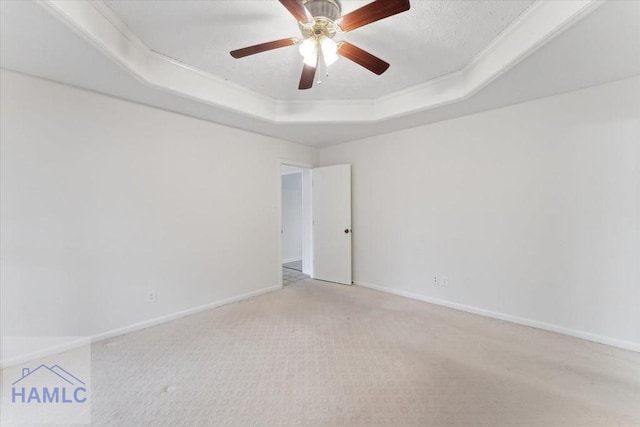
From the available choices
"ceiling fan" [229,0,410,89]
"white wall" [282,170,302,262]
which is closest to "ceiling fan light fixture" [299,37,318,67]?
"ceiling fan" [229,0,410,89]

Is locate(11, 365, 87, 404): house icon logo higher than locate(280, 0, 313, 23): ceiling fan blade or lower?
lower

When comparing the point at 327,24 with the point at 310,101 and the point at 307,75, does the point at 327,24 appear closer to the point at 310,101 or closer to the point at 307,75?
the point at 307,75

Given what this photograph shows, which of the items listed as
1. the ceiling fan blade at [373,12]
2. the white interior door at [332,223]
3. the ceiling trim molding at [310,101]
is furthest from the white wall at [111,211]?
the ceiling fan blade at [373,12]

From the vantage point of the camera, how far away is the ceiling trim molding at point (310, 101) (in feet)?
5.59

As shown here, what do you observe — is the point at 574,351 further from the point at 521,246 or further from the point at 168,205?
the point at 168,205

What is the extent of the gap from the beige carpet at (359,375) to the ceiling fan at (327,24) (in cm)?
233

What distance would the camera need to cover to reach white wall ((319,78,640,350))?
244 centimetres

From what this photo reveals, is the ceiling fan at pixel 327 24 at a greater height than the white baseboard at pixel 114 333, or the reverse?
the ceiling fan at pixel 327 24

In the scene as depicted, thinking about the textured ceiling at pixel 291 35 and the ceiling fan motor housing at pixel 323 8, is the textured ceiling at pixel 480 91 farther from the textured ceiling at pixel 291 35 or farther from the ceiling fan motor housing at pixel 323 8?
the ceiling fan motor housing at pixel 323 8

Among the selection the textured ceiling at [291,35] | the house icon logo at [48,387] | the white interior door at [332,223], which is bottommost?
the house icon logo at [48,387]

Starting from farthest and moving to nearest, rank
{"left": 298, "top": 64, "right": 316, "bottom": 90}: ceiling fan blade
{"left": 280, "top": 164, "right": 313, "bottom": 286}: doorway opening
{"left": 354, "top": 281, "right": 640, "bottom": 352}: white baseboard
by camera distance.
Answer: {"left": 280, "top": 164, "right": 313, "bottom": 286}: doorway opening, {"left": 354, "top": 281, "right": 640, "bottom": 352}: white baseboard, {"left": 298, "top": 64, "right": 316, "bottom": 90}: ceiling fan blade

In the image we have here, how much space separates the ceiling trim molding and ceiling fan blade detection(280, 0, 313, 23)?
1.32 metres

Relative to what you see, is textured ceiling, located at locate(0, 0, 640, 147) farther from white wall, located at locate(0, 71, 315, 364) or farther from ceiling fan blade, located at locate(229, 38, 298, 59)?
ceiling fan blade, located at locate(229, 38, 298, 59)

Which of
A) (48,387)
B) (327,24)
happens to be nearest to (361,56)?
(327,24)
